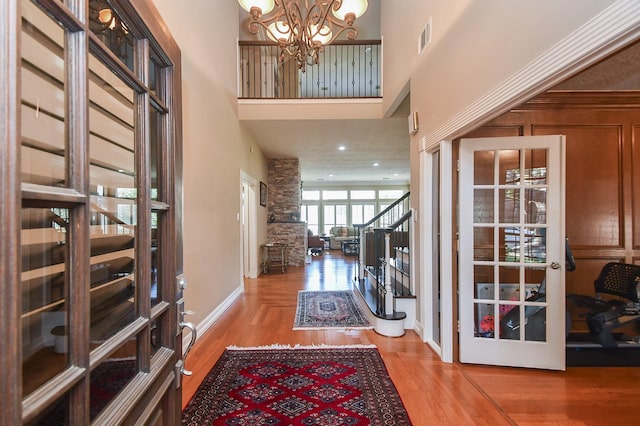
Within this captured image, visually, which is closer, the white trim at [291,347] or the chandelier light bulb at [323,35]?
the white trim at [291,347]

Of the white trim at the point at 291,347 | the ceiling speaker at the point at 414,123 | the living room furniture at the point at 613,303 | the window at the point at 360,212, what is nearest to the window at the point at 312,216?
the window at the point at 360,212

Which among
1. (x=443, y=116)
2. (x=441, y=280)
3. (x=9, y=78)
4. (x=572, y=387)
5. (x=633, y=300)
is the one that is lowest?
(x=572, y=387)

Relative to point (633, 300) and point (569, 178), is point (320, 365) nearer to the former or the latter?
point (633, 300)

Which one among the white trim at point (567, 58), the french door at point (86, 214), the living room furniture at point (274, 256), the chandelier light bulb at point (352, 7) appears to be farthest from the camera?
the living room furniture at point (274, 256)

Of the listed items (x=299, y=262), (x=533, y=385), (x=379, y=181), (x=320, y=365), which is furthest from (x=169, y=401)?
(x=379, y=181)

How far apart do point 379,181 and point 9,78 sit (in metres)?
11.9

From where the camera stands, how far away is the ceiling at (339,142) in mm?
4637

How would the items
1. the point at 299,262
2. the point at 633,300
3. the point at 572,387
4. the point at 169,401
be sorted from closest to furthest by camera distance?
the point at 169,401, the point at 572,387, the point at 633,300, the point at 299,262

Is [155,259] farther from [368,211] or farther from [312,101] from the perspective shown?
[368,211]

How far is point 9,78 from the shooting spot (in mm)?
427

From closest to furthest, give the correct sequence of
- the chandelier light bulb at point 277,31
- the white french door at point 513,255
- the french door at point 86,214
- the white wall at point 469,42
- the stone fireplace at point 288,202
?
the french door at point 86,214 < the white wall at point 469,42 < the white french door at point 513,255 < the chandelier light bulb at point 277,31 < the stone fireplace at point 288,202

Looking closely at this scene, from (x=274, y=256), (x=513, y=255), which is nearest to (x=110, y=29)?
(x=513, y=255)

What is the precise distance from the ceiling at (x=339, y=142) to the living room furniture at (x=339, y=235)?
320cm

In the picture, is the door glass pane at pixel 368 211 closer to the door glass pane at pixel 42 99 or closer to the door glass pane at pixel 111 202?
the door glass pane at pixel 111 202
